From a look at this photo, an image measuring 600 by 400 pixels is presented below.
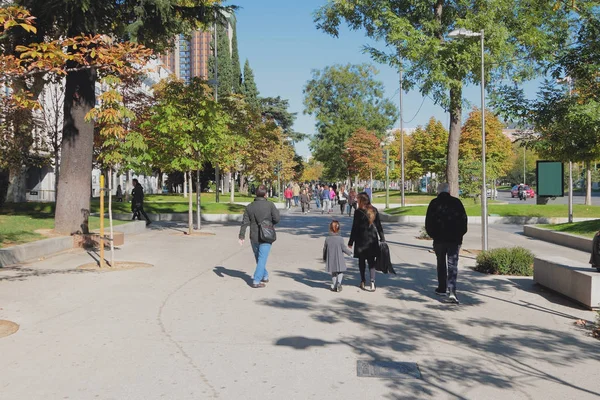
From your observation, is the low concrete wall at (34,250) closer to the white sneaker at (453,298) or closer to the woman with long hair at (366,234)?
the woman with long hair at (366,234)

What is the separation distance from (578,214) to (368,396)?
26632mm

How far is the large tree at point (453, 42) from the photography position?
16.9 m

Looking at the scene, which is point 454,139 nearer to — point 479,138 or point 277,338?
point 277,338

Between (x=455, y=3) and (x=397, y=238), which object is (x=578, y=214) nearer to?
(x=397, y=238)

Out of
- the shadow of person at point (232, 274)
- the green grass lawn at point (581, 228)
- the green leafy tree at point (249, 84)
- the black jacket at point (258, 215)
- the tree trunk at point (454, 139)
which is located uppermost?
the green leafy tree at point (249, 84)

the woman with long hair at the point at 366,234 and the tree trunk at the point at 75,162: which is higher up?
the tree trunk at the point at 75,162

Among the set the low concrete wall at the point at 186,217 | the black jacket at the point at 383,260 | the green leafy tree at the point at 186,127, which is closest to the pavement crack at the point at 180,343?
the black jacket at the point at 383,260

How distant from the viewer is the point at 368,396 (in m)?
4.88

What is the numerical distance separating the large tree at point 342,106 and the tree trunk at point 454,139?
4830cm

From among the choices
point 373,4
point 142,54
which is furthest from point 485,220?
point 142,54

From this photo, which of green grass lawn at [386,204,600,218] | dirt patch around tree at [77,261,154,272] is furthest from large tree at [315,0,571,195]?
green grass lawn at [386,204,600,218]

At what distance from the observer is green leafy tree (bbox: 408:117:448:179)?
61903mm

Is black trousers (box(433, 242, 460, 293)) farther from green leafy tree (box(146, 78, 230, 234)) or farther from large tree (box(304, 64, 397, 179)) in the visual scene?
large tree (box(304, 64, 397, 179))

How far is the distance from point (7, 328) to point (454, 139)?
46.1 feet
